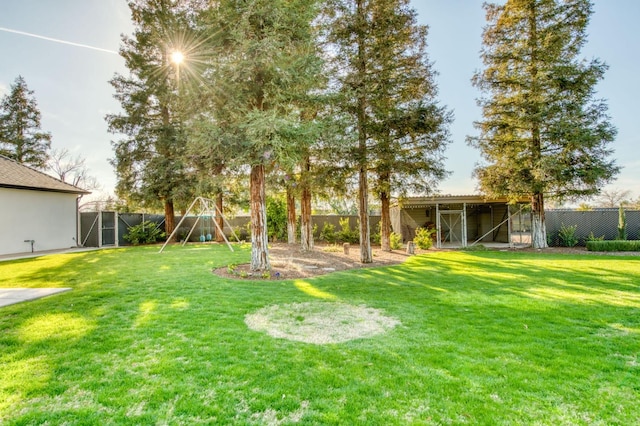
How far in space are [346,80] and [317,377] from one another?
30.2 feet

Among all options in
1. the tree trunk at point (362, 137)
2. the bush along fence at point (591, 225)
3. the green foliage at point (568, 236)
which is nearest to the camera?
the tree trunk at point (362, 137)

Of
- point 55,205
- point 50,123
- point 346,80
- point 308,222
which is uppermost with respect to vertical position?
point 50,123

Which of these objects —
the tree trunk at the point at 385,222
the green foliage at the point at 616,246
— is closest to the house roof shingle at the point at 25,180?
the tree trunk at the point at 385,222

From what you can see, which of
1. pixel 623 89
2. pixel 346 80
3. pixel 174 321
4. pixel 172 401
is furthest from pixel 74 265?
pixel 623 89

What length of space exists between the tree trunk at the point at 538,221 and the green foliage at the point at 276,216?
39.1ft

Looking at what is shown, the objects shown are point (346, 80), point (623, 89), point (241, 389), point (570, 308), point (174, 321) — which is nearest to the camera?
point (241, 389)

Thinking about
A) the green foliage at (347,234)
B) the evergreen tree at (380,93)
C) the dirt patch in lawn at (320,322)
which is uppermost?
the evergreen tree at (380,93)

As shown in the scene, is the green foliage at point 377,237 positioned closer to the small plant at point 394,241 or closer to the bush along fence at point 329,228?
the bush along fence at point 329,228

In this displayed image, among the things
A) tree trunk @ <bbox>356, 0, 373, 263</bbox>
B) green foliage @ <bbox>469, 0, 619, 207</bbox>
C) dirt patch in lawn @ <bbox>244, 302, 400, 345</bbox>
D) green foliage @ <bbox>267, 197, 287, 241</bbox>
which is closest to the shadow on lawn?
tree trunk @ <bbox>356, 0, 373, 263</bbox>

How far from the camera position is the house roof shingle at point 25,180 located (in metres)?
12.5

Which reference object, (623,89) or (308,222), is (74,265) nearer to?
(308,222)

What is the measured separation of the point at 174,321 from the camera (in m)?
4.11

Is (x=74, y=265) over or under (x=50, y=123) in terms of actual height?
under

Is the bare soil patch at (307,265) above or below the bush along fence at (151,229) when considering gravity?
below
